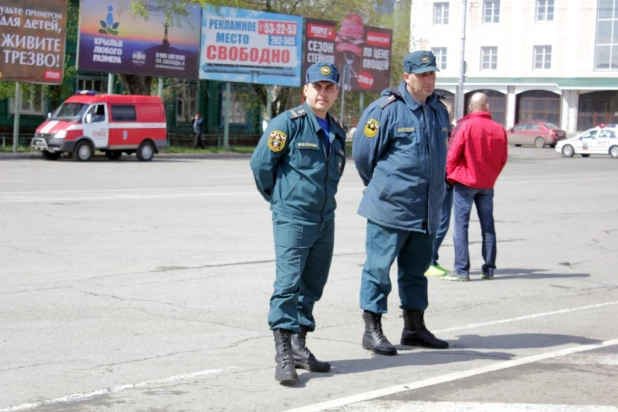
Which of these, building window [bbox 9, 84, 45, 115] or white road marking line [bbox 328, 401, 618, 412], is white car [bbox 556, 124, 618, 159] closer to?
building window [bbox 9, 84, 45, 115]

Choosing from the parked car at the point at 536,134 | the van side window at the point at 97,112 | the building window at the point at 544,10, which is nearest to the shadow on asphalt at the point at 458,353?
the van side window at the point at 97,112

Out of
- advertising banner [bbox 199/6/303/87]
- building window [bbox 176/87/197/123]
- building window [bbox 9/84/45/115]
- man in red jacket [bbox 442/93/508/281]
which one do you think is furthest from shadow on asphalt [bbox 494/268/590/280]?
building window [bbox 176/87/197/123]

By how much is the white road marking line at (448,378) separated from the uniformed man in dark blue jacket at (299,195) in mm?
532

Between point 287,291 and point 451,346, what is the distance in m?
1.68

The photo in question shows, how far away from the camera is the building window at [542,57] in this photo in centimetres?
7225

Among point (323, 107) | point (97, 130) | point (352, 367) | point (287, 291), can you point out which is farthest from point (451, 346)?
point (97, 130)

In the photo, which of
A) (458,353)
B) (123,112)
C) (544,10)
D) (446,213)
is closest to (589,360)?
(458,353)

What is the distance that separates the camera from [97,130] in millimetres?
31922

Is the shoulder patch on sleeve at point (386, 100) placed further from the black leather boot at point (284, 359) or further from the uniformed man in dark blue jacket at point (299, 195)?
the black leather boot at point (284, 359)

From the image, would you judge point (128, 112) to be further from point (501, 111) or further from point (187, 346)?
point (501, 111)

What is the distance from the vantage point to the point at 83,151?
104ft

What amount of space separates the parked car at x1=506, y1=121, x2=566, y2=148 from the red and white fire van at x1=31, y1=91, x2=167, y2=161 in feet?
104

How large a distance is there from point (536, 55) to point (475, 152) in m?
65.1

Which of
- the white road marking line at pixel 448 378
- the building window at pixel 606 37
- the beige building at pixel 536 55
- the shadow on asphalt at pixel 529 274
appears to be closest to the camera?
the white road marking line at pixel 448 378
